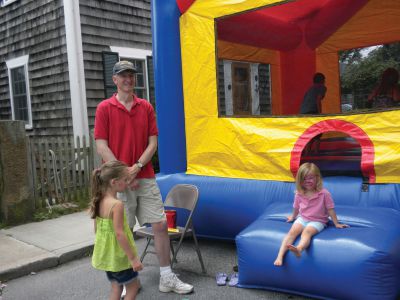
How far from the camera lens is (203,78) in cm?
479

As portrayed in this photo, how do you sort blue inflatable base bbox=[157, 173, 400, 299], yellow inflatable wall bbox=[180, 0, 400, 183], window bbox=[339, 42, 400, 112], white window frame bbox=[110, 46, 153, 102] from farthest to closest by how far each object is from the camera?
white window frame bbox=[110, 46, 153, 102] → window bbox=[339, 42, 400, 112] → yellow inflatable wall bbox=[180, 0, 400, 183] → blue inflatable base bbox=[157, 173, 400, 299]

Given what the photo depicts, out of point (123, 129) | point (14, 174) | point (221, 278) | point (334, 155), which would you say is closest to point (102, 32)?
point (14, 174)

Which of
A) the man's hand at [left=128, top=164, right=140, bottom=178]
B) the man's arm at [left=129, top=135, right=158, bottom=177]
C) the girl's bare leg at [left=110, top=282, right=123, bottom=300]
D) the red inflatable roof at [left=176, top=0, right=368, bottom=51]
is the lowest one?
the girl's bare leg at [left=110, top=282, right=123, bottom=300]

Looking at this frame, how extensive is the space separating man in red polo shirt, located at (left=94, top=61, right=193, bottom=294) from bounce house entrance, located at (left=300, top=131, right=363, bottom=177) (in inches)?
68.2

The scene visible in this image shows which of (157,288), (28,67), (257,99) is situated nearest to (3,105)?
(28,67)

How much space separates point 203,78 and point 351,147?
2.56 metres

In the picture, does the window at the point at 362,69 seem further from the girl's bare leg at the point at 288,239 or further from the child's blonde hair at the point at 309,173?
the girl's bare leg at the point at 288,239

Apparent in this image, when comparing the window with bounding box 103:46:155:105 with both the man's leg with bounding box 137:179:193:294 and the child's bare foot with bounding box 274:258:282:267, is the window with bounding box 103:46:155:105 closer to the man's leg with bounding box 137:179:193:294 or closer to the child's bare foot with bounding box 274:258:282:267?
the man's leg with bounding box 137:179:193:294

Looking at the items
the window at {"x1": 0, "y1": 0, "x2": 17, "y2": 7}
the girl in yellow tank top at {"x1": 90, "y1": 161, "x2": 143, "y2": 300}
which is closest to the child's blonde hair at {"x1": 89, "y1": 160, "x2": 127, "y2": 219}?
the girl in yellow tank top at {"x1": 90, "y1": 161, "x2": 143, "y2": 300}

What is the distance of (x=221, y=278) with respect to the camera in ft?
12.6

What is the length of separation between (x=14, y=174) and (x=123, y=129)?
277cm

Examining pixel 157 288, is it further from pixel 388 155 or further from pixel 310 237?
pixel 388 155

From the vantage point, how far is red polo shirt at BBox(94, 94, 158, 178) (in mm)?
3498

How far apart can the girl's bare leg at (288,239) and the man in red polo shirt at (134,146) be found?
2.62ft
